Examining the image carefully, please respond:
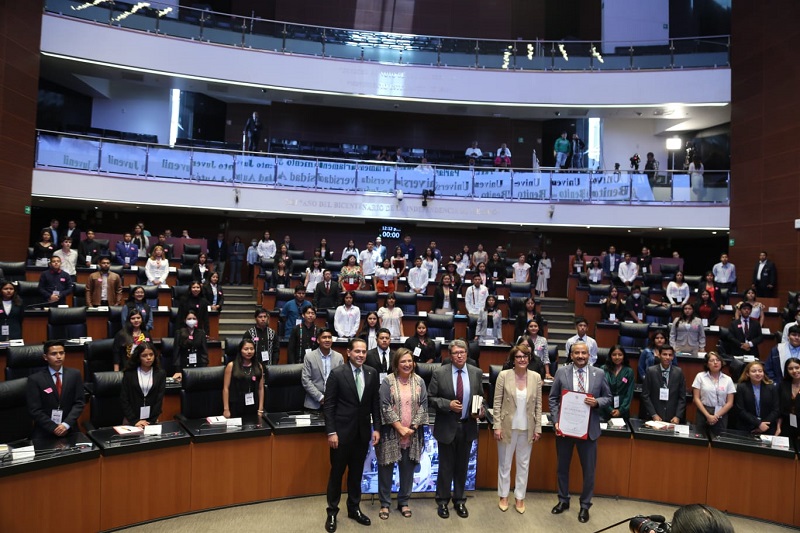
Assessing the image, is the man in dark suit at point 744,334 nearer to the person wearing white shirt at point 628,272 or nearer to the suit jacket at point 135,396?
the person wearing white shirt at point 628,272

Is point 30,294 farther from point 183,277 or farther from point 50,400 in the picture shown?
point 50,400

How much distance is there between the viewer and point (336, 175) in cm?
1614

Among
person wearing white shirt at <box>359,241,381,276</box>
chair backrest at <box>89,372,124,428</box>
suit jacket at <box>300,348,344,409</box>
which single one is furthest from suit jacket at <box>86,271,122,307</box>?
person wearing white shirt at <box>359,241,381,276</box>

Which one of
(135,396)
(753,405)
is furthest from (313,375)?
(753,405)

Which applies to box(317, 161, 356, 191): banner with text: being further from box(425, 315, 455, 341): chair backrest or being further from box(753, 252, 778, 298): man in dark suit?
box(753, 252, 778, 298): man in dark suit

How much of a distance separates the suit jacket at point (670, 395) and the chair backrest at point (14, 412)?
5884 millimetres

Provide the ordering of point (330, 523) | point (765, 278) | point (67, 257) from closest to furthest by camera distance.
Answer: point (330, 523) → point (67, 257) → point (765, 278)

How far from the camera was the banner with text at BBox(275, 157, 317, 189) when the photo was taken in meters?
15.9

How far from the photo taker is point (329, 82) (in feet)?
55.8

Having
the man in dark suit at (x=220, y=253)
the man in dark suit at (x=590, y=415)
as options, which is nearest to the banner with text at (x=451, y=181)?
the man in dark suit at (x=220, y=253)

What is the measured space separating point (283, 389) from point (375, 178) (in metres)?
10.5

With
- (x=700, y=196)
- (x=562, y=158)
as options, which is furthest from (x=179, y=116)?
(x=700, y=196)

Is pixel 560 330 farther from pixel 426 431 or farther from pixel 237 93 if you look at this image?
pixel 237 93

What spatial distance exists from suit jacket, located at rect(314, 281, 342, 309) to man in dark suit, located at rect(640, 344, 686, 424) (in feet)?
18.3
